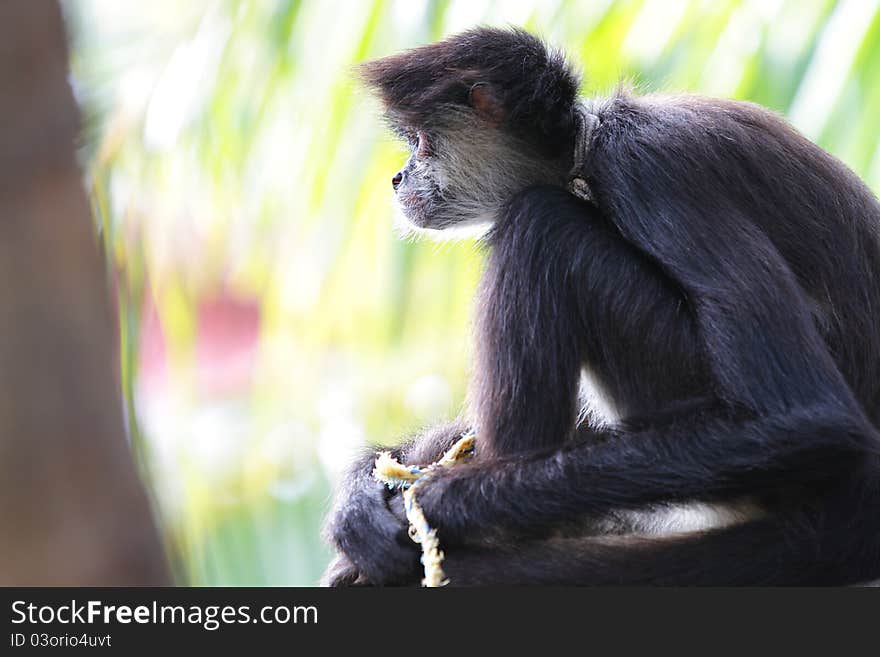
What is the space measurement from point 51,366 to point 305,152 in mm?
3864

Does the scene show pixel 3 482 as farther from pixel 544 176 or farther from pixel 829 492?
pixel 544 176

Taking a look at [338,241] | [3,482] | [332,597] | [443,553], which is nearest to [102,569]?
[3,482]

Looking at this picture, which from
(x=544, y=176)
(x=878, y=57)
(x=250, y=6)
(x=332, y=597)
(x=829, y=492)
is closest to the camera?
(x=332, y=597)

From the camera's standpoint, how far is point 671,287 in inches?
141

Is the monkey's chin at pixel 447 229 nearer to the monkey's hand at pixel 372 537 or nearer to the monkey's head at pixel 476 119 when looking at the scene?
the monkey's head at pixel 476 119

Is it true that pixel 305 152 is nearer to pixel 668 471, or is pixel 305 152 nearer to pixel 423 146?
pixel 423 146

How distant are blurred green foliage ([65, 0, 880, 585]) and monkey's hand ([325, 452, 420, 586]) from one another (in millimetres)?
677

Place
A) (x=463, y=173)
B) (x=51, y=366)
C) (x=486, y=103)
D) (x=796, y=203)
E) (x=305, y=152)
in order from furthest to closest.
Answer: (x=305, y=152) → (x=463, y=173) → (x=486, y=103) → (x=796, y=203) → (x=51, y=366)

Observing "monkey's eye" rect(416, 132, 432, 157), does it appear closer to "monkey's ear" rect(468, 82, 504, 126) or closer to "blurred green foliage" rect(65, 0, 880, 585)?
"monkey's ear" rect(468, 82, 504, 126)

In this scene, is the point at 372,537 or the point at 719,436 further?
the point at 372,537

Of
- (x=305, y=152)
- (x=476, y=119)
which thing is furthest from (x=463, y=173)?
(x=305, y=152)

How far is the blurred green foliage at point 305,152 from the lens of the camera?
180 inches

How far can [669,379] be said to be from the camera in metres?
3.56

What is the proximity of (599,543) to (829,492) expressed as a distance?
689mm
